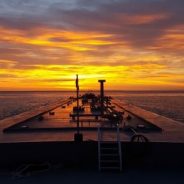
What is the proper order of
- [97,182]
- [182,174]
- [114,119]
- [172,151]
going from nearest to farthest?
[97,182]
[182,174]
[172,151]
[114,119]

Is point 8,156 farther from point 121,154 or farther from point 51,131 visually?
point 51,131

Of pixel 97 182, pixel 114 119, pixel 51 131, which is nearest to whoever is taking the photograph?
pixel 97 182

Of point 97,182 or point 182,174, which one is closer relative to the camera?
point 97,182

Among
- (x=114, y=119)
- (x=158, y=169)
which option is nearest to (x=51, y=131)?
(x=114, y=119)

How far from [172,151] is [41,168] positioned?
489 cm

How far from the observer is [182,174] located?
14688 millimetres

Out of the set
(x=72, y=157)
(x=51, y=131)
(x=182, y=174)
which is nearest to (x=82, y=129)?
(x=51, y=131)

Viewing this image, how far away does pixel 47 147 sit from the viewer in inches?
627

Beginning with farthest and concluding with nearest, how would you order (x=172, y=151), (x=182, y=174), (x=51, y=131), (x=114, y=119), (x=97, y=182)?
(x=114, y=119) → (x=51, y=131) → (x=172, y=151) → (x=182, y=174) → (x=97, y=182)

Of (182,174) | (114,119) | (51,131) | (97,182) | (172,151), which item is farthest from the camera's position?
(114,119)

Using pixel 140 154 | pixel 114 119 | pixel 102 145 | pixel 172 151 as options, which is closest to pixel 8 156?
pixel 102 145

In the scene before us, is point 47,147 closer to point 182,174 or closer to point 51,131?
point 182,174

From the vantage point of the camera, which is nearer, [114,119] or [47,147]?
[47,147]

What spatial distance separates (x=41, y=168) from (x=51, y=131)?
8.51m
